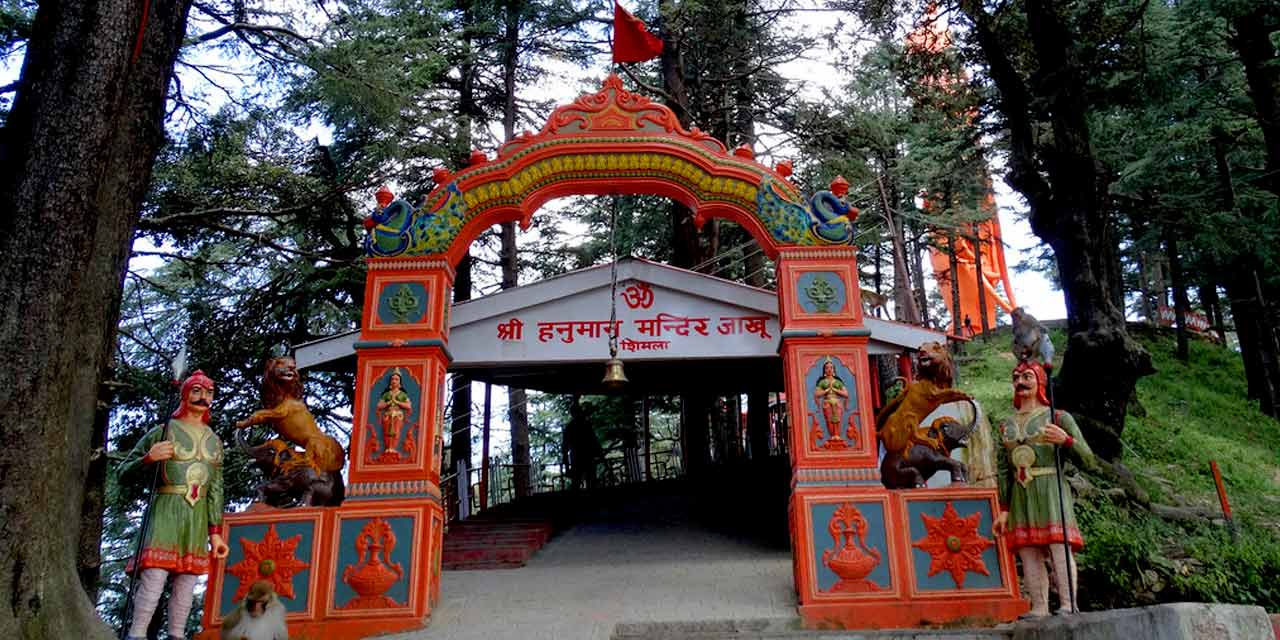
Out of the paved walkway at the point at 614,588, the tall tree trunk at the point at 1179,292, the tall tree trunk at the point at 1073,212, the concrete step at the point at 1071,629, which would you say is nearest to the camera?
the concrete step at the point at 1071,629

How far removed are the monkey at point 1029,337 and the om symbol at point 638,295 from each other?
382 cm

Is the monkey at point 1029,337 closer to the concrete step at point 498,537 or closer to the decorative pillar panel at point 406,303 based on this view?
the decorative pillar panel at point 406,303

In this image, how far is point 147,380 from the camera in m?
9.31

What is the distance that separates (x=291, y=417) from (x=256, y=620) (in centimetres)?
178

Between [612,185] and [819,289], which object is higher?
[612,185]

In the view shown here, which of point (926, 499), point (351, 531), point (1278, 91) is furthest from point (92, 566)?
point (1278, 91)

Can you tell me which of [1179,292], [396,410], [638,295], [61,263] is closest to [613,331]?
[638,295]

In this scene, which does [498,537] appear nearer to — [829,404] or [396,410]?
[396,410]

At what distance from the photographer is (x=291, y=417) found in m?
6.77

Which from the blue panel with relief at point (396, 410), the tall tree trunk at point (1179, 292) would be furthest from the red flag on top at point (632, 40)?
the tall tree trunk at point (1179, 292)

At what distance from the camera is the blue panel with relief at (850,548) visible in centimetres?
630

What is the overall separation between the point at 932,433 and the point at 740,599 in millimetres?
2110

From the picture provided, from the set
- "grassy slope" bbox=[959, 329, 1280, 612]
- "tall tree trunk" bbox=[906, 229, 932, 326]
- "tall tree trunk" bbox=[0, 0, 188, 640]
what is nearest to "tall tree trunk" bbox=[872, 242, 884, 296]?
"tall tree trunk" bbox=[906, 229, 932, 326]

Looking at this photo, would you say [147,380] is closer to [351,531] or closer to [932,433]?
[351,531]
